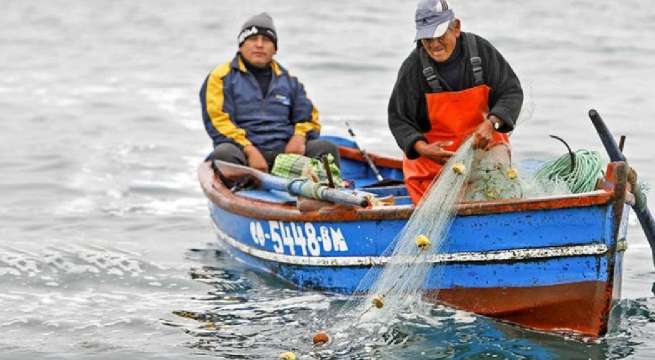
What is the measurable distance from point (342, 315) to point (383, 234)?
72 cm

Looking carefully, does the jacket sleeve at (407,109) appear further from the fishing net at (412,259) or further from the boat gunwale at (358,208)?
the boat gunwale at (358,208)

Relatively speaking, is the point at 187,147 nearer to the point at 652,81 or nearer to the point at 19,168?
the point at 19,168

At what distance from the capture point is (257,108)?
11953 mm

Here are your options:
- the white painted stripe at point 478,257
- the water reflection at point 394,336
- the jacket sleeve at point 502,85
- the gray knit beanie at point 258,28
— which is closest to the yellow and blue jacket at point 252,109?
the gray knit beanie at point 258,28

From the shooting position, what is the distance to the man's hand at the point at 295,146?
11867mm

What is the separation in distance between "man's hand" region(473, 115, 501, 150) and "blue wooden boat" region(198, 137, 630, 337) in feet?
1.30

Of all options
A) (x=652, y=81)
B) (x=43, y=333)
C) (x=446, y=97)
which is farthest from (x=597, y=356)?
(x=652, y=81)

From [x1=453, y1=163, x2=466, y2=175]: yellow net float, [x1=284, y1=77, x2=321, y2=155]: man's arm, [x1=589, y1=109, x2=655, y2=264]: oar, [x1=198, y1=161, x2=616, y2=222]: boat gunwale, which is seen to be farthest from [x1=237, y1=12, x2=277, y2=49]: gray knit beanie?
[x1=589, y1=109, x2=655, y2=264]: oar

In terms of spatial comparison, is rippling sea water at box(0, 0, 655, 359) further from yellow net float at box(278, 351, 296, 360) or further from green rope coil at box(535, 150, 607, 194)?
green rope coil at box(535, 150, 607, 194)

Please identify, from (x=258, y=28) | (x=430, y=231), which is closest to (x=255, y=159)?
(x=258, y=28)

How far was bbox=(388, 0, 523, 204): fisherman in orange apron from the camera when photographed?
29.0ft

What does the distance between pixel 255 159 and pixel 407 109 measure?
285 centimetres

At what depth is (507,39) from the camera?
84.9 feet

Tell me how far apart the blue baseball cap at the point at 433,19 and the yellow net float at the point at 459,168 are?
85 centimetres
